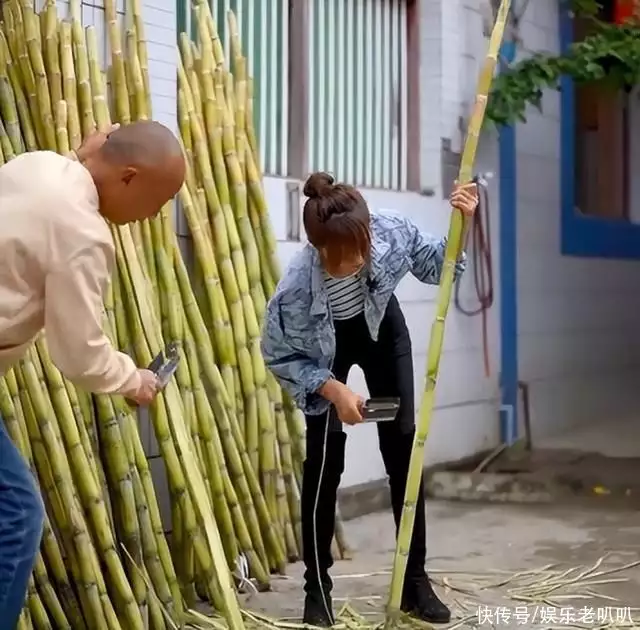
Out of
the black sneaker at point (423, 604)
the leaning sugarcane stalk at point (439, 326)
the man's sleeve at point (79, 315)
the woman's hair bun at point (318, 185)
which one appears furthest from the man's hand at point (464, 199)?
the black sneaker at point (423, 604)

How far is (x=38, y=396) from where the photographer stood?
286 centimetres

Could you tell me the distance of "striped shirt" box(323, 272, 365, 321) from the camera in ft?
9.75

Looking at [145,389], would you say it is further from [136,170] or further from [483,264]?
[483,264]

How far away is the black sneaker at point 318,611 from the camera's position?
3049mm

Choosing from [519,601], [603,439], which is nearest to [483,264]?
[603,439]

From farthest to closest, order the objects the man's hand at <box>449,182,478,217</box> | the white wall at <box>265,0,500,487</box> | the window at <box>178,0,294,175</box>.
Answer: the white wall at <box>265,0,500,487</box>, the window at <box>178,0,294,175</box>, the man's hand at <box>449,182,478,217</box>

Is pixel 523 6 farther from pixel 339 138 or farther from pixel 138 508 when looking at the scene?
pixel 138 508

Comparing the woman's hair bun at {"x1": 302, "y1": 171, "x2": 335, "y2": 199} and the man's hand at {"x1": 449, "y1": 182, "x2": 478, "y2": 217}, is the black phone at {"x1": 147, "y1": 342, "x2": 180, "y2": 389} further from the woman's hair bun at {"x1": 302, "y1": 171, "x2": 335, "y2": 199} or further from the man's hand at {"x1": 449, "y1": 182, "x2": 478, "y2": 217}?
the man's hand at {"x1": 449, "y1": 182, "x2": 478, "y2": 217}

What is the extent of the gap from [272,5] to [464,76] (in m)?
1.17

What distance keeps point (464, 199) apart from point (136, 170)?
821 millimetres

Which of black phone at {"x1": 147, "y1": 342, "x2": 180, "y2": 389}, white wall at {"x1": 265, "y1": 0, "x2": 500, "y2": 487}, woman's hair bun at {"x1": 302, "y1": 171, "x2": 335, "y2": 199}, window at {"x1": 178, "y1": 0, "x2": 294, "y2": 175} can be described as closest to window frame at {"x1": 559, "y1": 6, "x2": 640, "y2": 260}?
white wall at {"x1": 265, "y1": 0, "x2": 500, "y2": 487}

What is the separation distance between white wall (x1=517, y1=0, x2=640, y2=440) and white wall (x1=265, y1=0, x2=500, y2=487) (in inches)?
14.5

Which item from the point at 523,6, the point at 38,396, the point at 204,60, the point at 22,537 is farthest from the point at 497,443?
the point at 22,537

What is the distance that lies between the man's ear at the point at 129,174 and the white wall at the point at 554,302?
3.72 metres
